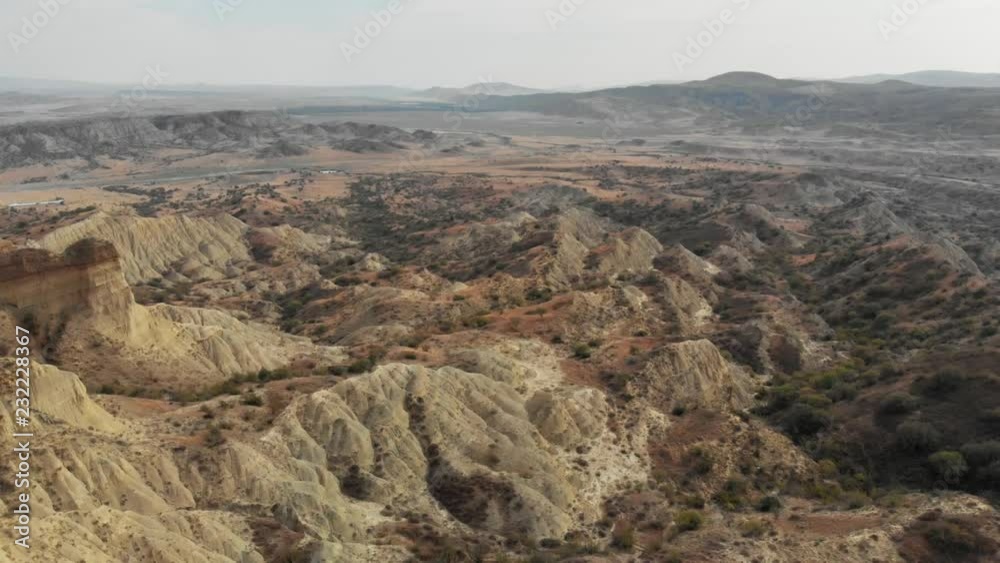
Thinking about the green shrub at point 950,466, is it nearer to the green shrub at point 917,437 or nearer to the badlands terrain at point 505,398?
the badlands terrain at point 505,398

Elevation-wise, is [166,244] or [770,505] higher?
[166,244]

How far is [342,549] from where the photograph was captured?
19.9 m

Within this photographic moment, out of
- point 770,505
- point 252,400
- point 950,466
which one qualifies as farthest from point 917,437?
point 252,400

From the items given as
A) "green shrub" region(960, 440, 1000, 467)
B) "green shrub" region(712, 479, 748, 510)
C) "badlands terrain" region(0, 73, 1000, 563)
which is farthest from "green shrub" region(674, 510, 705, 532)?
"green shrub" region(960, 440, 1000, 467)

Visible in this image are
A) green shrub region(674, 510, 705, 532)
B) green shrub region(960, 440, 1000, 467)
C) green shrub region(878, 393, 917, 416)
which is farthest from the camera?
green shrub region(878, 393, 917, 416)

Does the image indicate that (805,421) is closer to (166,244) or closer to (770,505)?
(770,505)

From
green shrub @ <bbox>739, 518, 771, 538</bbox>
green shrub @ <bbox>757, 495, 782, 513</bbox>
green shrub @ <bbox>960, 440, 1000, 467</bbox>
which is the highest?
green shrub @ <bbox>960, 440, 1000, 467</bbox>

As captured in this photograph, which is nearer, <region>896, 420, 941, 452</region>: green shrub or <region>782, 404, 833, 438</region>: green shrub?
<region>896, 420, 941, 452</region>: green shrub

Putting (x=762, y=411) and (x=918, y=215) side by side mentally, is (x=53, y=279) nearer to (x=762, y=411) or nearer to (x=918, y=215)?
(x=762, y=411)

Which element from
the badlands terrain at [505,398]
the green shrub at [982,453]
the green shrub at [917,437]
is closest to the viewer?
the badlands terrain at [505,398]

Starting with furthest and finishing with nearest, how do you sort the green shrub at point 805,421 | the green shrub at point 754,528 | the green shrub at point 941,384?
1. the green shrub at point 805,421
2. the green shrub at point 941,384
3. the green shrub at point 754,528

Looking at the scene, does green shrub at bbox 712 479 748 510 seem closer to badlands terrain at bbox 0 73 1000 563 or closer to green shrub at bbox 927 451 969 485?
badlands terrain at bbox 0 73 1000 563

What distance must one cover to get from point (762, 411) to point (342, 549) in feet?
78.2

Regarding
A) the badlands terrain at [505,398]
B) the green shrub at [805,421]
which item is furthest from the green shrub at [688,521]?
the green shrub at [805,421]
